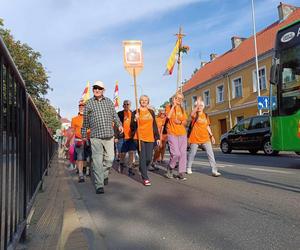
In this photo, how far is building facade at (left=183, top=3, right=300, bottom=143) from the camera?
30766 millimetres

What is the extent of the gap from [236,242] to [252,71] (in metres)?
29.3

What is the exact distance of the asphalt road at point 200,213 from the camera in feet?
12.7

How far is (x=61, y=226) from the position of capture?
4.50 m

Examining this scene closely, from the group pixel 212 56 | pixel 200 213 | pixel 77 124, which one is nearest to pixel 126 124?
pixel 77 124

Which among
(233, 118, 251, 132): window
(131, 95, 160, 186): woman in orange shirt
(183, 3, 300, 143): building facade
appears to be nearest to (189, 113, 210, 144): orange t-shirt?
(131, 95, 160, 186): woman in orange shirt

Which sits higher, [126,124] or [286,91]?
[286,91]

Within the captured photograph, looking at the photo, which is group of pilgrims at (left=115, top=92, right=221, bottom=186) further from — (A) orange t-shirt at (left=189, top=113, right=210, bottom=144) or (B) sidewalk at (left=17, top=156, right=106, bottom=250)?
(B) sidewalk at (left=17, top=156, right=106, bottom=250)

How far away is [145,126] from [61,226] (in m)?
3.96

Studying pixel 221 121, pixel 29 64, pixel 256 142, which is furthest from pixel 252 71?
pixel 29 64

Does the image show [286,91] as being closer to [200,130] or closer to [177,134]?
[200,130]

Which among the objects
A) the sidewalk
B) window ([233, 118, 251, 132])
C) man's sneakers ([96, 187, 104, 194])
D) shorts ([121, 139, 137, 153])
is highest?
window ([233, 118, 251, 132])

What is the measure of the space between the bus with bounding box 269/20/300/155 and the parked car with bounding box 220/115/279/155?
6952mm

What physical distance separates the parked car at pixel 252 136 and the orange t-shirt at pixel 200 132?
8.58 metres

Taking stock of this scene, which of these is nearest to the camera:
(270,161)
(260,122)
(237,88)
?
(270,161)
